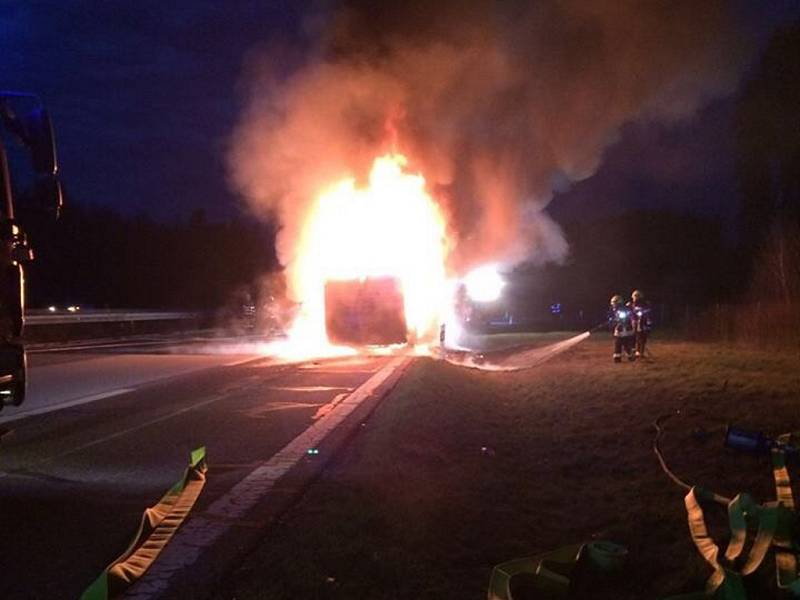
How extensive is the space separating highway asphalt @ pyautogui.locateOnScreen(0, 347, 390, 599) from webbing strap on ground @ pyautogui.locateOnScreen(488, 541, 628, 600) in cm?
231

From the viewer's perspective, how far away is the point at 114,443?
928 cm

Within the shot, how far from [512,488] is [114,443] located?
4640 millimetres

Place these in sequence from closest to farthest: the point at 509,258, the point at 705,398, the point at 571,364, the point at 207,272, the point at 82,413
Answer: the point at 705,398 < the point at 82,413 < the point at 571,364 < the point at 509,258 < the point at 207,272

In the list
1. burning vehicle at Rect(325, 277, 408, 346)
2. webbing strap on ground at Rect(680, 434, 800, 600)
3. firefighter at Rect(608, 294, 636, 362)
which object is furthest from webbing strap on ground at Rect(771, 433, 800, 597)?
burning vehicle at Rect(325, 277, 408, 346)

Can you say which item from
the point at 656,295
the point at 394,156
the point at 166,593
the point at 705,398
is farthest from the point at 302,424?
the point at 656,295

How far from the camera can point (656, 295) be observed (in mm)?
58750

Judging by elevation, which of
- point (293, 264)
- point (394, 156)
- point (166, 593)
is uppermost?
point (394, 156)

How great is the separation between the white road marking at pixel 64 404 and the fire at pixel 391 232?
12712 mm

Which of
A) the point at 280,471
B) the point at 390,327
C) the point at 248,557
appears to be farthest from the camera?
the point at 390,327

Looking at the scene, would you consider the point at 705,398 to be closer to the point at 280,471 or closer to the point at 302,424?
the point at 302,424

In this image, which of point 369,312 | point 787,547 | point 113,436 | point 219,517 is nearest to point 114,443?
point 113,436

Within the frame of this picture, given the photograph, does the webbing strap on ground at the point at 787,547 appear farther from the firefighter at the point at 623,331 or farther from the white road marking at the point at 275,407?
the firefighter at the point at 623,331

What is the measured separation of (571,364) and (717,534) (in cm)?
1281

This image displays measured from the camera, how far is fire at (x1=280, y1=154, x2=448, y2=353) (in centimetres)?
2780
